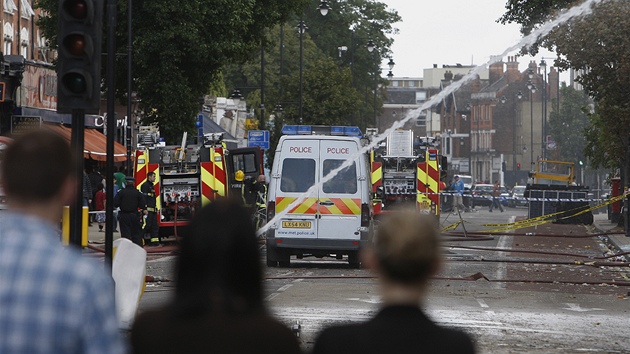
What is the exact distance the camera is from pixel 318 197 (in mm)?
22547

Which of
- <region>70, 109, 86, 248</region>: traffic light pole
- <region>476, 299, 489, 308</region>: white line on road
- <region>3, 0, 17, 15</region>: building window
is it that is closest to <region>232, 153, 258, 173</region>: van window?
<region>3, 0, 17, 15</region>: building window

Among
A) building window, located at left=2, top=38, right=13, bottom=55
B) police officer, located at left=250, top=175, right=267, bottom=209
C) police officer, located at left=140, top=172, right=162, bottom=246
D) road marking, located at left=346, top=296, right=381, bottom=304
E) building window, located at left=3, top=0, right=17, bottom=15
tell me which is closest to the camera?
road marking, located at left=346, top=296, right=381, bottom=304

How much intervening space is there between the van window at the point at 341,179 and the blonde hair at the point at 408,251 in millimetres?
18498

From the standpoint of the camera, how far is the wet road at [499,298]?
42.9ft

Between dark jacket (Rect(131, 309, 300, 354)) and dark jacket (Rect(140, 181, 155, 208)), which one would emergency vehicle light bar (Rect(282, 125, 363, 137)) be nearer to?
dark jacket (Rect(140, 181, 155, 208))

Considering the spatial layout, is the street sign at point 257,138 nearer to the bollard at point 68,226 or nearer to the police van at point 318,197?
the police van at point 318,197

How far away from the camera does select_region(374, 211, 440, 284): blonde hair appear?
3.85 meters

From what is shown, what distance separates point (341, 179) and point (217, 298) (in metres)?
18.9

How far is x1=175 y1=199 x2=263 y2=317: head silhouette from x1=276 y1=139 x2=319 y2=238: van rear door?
18.8 m

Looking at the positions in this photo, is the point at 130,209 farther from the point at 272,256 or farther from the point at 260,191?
the point at 260,191

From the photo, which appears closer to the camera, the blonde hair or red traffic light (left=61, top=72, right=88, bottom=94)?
the blonde hair

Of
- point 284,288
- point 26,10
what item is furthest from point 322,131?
point 26,10

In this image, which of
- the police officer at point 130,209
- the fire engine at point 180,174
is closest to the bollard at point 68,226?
the police officer at point 130,209

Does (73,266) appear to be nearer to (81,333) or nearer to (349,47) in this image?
(81,333)
